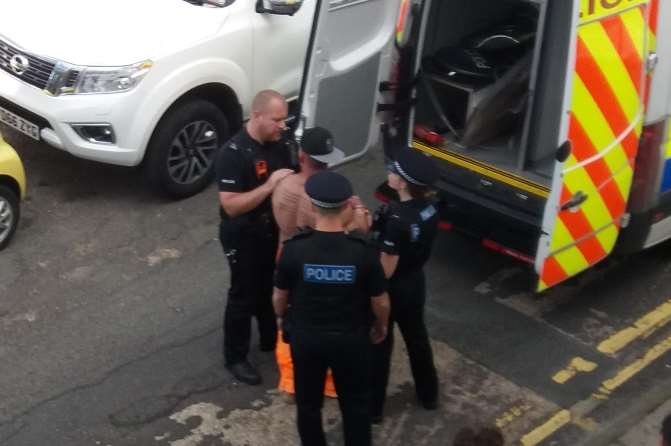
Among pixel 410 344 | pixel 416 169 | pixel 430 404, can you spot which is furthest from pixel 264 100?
pixel 430 404

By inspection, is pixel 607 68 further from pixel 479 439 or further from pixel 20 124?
pixel 20 124

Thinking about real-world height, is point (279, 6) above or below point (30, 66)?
above

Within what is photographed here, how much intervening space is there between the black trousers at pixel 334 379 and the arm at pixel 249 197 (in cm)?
91

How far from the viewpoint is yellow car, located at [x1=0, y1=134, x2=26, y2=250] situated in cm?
645

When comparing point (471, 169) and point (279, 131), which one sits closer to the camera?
point (279, 131)

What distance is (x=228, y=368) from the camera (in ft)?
18.2

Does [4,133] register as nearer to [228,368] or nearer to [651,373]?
[228,368]

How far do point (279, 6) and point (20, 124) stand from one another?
2.05m

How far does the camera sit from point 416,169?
458 centimetres

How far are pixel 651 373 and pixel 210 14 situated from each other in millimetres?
3950

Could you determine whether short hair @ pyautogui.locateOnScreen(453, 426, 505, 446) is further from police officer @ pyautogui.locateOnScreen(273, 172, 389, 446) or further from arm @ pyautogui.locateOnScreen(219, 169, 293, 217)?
arm @ pyautogui.locateOnScreen(219, 169, 293, 217)

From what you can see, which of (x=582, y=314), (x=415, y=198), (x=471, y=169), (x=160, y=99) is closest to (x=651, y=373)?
(x=582, y=314)

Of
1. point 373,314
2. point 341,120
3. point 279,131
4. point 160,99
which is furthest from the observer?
point 160,99

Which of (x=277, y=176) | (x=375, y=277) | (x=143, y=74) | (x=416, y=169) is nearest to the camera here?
(x=375, y=277)
